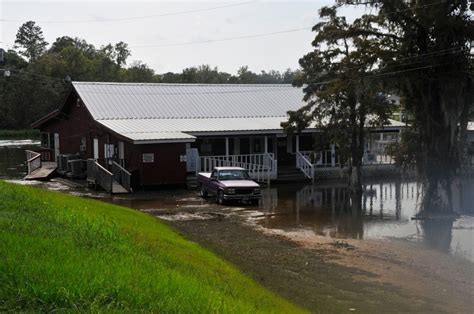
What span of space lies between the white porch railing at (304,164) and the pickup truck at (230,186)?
9485 millimetres

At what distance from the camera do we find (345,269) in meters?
13.2

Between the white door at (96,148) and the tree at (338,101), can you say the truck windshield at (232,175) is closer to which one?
the tree at (338,101)

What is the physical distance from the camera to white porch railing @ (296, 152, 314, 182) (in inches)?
1345

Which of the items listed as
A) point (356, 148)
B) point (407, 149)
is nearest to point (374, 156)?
point (356, 148)

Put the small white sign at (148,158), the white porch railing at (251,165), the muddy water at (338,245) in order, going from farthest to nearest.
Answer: the white porch railing at (251,165) < the small white sign at (148,158) < the muddy water at (338,245)

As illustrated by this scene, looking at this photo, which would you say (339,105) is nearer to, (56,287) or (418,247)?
(418,247)

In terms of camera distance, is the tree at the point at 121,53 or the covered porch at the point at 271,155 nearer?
the covered porch at the point at 271,155

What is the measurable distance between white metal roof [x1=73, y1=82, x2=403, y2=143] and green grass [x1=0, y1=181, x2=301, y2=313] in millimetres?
18259

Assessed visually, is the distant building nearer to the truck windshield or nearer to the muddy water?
the muddy water

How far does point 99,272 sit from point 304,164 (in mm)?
28849

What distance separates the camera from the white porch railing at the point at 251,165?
106ft

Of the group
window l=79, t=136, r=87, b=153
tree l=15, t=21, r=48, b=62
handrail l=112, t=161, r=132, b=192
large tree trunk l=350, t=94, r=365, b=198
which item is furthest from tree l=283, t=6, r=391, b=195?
tree l=15, t=21, r=48, b=62

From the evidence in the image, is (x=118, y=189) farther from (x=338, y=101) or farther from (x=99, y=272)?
(x=99, y=272)

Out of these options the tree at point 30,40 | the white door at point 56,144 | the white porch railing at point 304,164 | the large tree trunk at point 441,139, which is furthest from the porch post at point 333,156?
the tree at point 30,40
